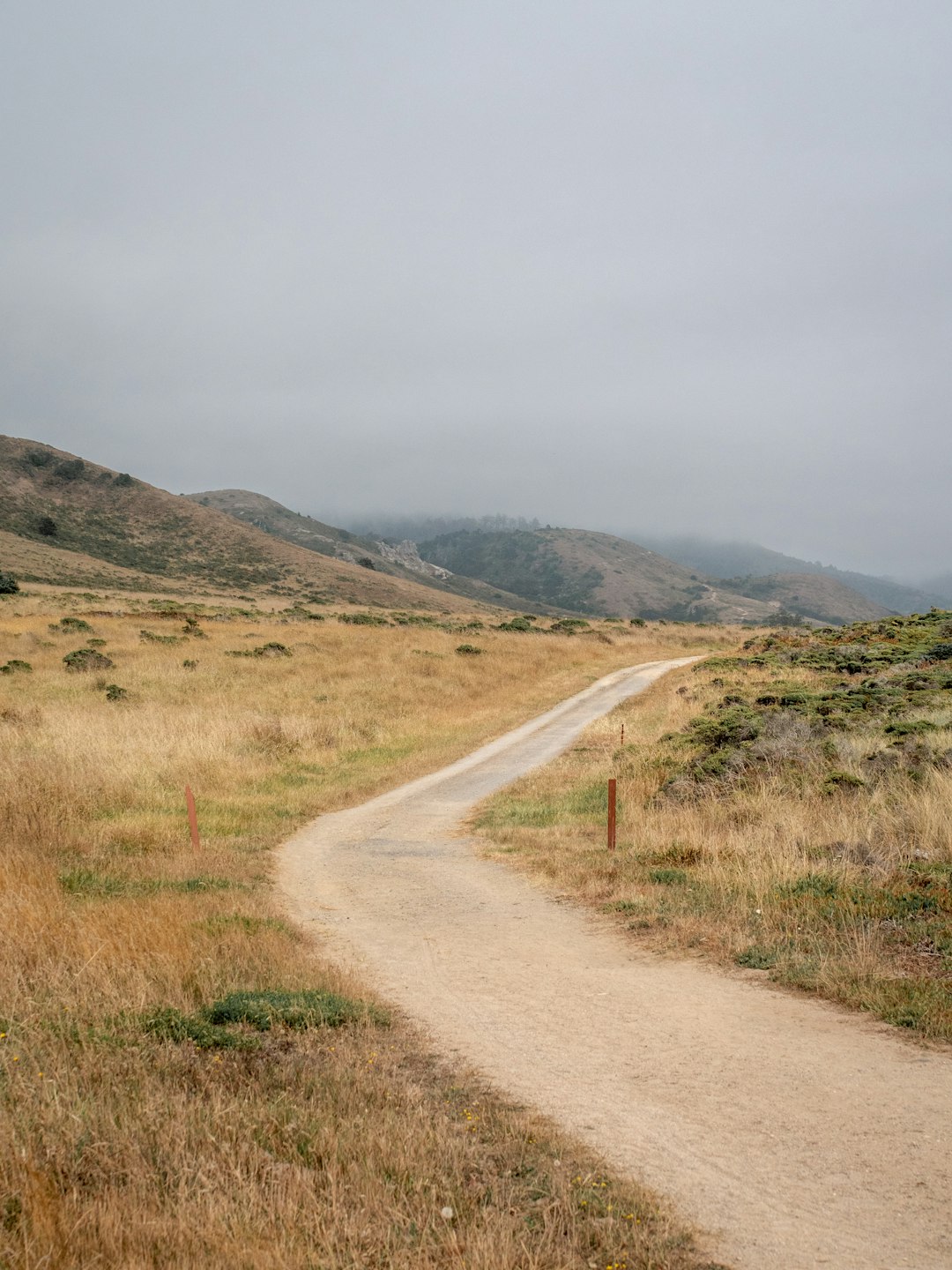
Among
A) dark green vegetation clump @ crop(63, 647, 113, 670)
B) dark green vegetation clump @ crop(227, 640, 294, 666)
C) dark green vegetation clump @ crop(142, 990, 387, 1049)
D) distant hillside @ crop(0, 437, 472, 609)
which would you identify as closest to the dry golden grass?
dark green vegetation clump @ crop(142, 990, 387, 1049)

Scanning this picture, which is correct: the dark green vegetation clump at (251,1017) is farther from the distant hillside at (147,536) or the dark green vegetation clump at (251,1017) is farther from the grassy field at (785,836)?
the distant hillside at (147,536)

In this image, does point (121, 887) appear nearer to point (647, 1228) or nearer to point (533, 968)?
point (533, 968)

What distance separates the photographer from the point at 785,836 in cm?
1122

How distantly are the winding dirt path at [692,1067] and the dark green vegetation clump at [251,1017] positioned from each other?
0.78 m

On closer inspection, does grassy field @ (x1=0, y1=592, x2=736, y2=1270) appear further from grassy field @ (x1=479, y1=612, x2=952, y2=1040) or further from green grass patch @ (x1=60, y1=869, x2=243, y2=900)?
grassy field @ (x1=479, y1=612, x2=952, y2=1040)

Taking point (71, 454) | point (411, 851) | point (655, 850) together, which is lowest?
point (411, 851)

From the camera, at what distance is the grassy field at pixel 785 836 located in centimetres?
782

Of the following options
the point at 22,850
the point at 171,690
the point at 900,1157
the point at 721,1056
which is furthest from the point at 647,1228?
the point at 171,690

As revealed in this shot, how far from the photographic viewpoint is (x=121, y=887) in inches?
385

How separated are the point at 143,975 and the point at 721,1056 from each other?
179 inches

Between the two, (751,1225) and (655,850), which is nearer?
Result: (751,1225)

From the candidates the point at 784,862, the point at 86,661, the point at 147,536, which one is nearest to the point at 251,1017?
the point at 784,862

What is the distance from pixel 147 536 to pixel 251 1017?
122311 millimetres

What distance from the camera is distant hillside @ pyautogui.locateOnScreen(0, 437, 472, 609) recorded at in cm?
10506
